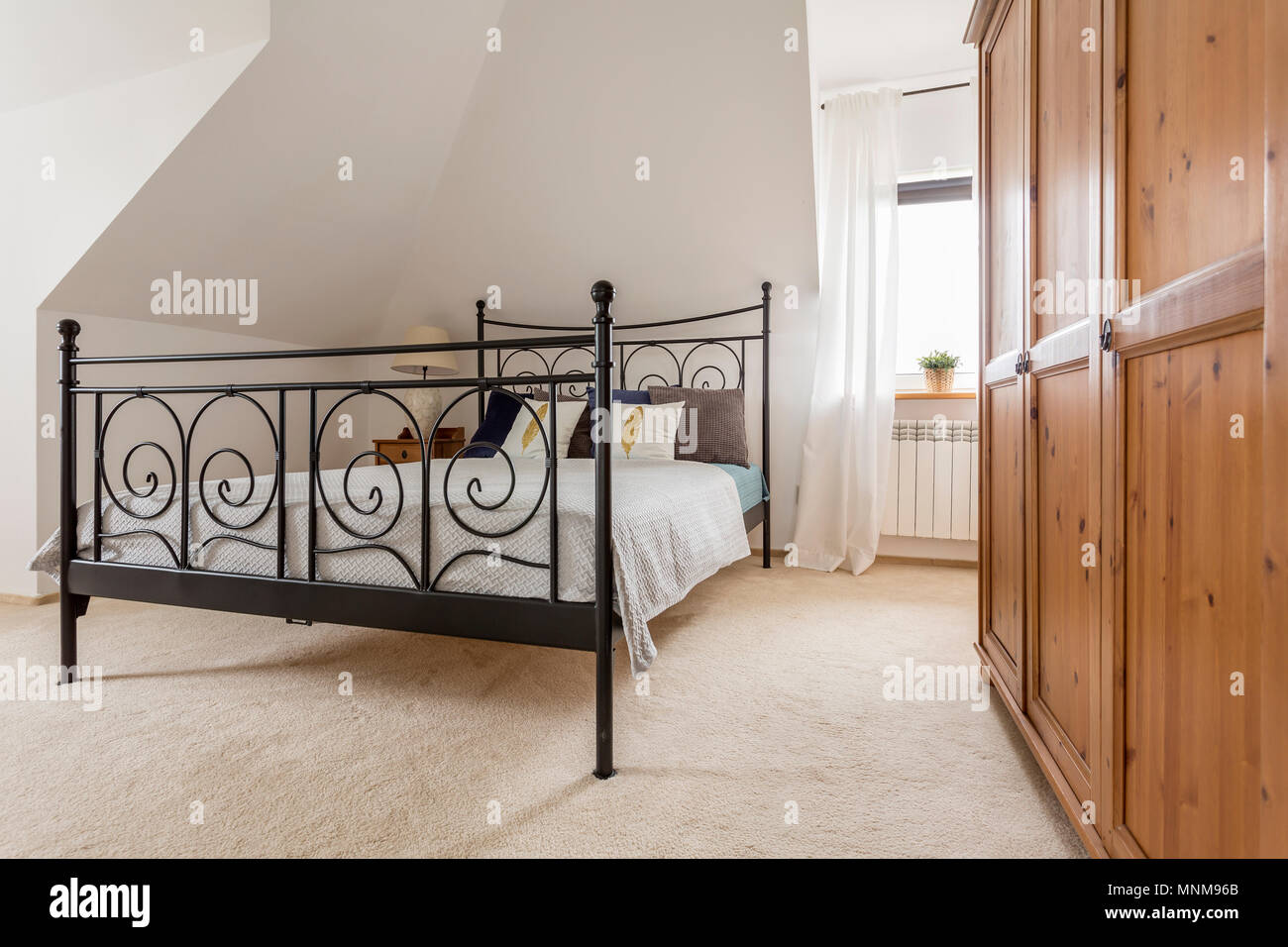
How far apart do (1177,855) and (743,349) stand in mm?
3014

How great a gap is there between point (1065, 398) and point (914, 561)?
98.8 inches

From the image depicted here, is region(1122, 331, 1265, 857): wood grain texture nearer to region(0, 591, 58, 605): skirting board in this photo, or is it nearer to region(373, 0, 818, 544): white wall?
region(373, 0, 818, 544): white wall

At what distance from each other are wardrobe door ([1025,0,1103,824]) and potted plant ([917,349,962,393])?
2.10 metres

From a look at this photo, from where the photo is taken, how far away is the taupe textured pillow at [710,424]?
3197mm

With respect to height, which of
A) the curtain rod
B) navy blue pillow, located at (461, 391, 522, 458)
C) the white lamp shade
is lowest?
navy blue pillow, located at (461, 391, 522, 458)

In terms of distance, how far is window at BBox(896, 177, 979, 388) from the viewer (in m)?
3.50

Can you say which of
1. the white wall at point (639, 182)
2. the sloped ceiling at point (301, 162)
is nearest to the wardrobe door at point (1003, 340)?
the white wall at point (639, 182)

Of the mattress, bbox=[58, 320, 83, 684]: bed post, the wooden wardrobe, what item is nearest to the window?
the mattress

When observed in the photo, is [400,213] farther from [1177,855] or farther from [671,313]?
[1177,855]

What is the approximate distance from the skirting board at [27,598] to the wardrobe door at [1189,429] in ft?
11.5

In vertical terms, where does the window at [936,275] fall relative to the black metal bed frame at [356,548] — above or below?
above

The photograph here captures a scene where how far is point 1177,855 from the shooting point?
0.84 metres

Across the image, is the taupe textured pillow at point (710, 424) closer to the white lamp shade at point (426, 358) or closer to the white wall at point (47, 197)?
the white lamp shade at point (426, 358)
